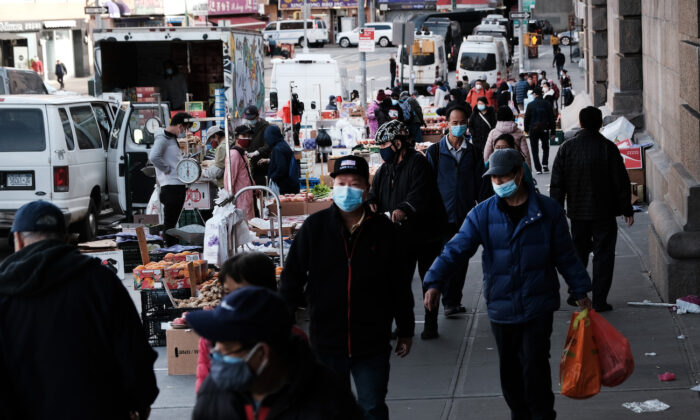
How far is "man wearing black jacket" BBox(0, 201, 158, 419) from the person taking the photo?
4.40 metres

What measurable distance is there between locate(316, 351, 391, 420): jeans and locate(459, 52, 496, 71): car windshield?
41.2 metres

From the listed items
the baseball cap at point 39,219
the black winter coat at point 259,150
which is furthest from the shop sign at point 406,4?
the baseball cap at point 39,219

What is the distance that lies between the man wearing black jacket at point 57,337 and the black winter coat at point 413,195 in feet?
13.0

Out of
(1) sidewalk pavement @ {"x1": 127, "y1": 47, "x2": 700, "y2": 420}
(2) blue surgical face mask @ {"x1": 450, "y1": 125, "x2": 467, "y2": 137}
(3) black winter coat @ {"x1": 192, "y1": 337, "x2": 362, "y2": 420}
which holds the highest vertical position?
(2) blue surgical face mask @ {"x1": 450, "y1": 125, "x2": 467, "y2": 137}

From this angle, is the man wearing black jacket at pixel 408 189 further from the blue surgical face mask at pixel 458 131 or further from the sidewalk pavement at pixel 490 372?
the blue surgical face mask at pixel 458 131

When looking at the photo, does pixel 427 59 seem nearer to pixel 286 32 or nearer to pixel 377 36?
pixel 286 32

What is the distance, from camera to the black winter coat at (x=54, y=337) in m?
4.40

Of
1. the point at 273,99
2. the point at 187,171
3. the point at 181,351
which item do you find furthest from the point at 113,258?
the point at 273,99

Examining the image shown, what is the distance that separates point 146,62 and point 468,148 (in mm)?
16484

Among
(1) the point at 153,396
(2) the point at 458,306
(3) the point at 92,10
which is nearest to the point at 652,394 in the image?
(2) the point at 458,306

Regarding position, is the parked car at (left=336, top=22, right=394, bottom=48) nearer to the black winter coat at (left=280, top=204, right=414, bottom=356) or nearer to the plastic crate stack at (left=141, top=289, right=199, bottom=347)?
the plastic crate stack at (left=141, top=289, right=199, bottom=347)

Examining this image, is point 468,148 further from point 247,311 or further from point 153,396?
point 247,311

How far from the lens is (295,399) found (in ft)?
10.4

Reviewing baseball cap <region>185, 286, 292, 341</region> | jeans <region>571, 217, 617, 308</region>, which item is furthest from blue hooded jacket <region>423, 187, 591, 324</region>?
jeans <region>571, 217, 617, 308</region>
